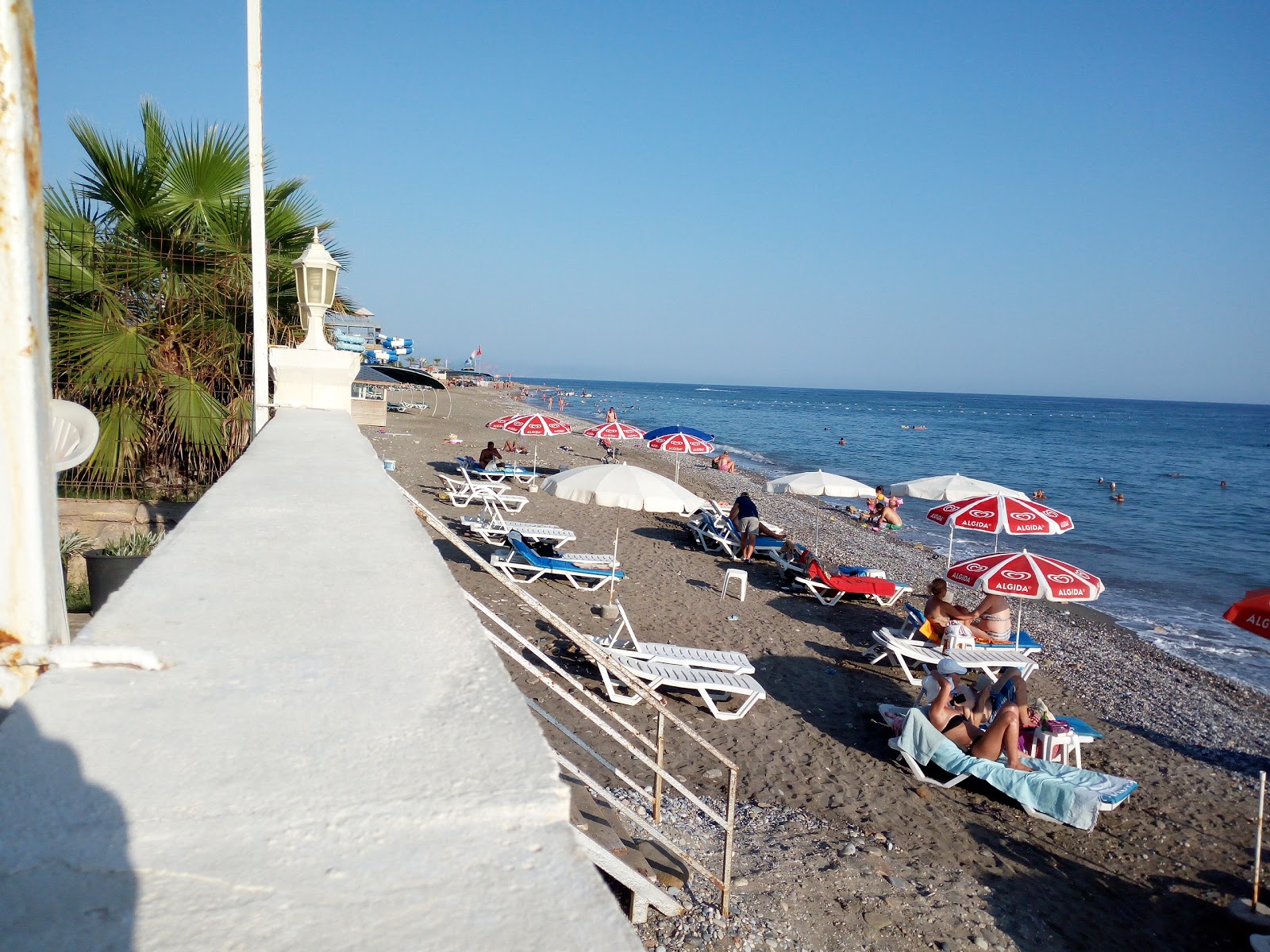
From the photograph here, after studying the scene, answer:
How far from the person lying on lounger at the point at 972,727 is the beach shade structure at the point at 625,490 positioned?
5314 millimetres

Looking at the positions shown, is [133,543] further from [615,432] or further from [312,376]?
[615,432]

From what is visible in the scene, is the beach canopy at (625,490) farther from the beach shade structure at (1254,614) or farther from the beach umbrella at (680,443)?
the beach shade structure at (1254,614)

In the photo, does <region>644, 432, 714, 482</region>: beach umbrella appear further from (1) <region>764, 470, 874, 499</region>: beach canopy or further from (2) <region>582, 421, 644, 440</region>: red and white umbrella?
(1) <region>764, 470, 874, 499</region>: beach canopy

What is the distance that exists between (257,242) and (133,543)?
117 inches

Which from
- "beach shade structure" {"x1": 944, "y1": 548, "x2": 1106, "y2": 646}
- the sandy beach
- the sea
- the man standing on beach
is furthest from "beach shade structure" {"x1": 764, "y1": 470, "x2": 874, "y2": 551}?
"beach shade structure" {"x1": 944, "y1": 548, "x2": 1106, "y2": 646}

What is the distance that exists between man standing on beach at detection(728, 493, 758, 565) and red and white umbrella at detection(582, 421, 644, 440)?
253cm

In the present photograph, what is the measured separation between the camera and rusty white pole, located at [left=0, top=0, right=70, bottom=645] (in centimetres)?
146

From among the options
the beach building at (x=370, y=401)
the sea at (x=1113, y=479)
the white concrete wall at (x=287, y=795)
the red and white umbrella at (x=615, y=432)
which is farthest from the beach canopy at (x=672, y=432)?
the white concrete wall at (x=287, y=795)

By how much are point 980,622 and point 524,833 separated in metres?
9.81

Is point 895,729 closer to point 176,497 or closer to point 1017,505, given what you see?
point 1017,505

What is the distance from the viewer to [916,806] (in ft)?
20.8

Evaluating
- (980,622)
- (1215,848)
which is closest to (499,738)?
(1215,848)

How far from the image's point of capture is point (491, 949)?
35.6 inches

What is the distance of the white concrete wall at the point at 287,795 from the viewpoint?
0.93 m
